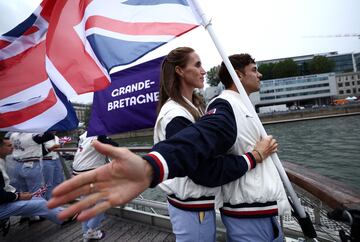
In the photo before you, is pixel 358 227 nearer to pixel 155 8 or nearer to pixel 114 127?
pixel 155 8

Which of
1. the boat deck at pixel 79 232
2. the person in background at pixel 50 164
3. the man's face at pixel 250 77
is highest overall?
the man's face at pixel 250 77

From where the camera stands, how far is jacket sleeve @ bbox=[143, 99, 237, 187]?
88 cm

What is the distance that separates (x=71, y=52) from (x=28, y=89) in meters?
1.23

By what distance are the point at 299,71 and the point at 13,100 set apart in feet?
292

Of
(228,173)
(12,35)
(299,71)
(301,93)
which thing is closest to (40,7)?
(12,35)

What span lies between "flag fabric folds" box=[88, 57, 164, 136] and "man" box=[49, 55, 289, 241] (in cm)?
100

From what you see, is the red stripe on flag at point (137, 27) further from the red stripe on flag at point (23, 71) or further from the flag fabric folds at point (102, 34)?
the red stripe on flag at point (23, 71)

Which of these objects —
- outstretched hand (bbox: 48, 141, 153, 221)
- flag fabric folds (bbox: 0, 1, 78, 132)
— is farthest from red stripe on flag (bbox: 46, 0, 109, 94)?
outstretched hand (bbox: 48, 141, 153, 221)

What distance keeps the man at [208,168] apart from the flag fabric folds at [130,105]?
1.00 metres

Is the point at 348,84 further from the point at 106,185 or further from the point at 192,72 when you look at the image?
the point at 106,185

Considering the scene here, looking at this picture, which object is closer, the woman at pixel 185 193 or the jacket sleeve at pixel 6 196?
the woman at pixel 185 193

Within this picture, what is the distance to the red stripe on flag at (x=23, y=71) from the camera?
2.96 metres

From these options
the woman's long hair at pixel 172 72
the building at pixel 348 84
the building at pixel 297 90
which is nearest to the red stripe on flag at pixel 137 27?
the woman's long hair at pixel 172 72

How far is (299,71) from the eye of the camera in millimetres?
81250
